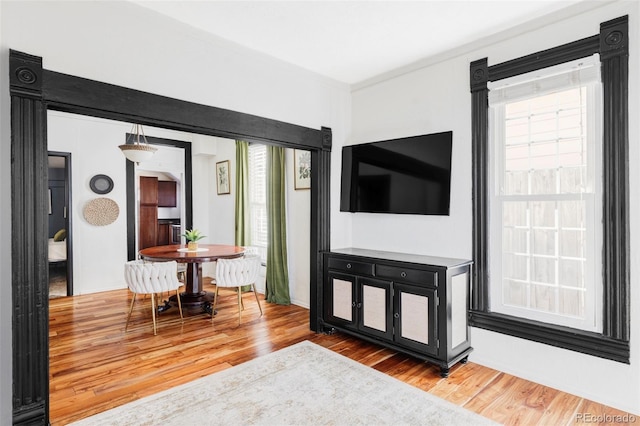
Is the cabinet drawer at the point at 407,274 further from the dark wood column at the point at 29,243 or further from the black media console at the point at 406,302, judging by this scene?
the dark wood column at the point at 29,243

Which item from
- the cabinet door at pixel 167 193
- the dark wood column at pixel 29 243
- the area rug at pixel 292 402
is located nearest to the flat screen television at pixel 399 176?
the area rug at pixel 292 402

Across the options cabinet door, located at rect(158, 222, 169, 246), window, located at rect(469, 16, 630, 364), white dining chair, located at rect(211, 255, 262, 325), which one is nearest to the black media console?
window, located at rect(469, 16, 630, 364)

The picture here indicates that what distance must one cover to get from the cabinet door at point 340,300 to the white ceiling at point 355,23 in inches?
86.3

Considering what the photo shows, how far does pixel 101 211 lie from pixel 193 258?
2711 millimetres

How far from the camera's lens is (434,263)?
2.96 metres

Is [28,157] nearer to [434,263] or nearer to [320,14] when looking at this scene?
[320,14]

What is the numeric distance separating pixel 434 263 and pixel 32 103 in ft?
9.84

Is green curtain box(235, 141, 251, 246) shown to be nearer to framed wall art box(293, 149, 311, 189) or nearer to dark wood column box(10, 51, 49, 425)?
framed wall art box(293, 149, 311, 189)

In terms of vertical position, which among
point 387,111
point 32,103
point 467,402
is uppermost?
point 387,111

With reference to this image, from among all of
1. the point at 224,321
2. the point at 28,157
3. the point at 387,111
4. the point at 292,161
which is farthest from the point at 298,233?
the point at 28,157

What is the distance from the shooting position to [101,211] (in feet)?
18.8

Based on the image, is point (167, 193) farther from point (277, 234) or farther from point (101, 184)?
point (277, 234)

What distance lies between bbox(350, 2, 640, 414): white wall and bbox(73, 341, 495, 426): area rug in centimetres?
86

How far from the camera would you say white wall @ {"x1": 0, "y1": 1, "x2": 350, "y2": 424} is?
82.2 inches
